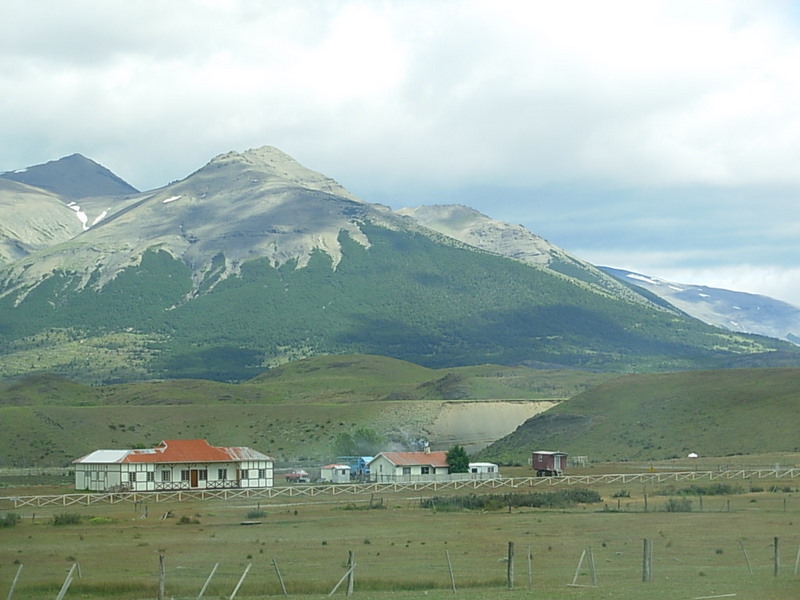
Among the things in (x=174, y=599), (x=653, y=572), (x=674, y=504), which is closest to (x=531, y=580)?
(x=653, y=572)

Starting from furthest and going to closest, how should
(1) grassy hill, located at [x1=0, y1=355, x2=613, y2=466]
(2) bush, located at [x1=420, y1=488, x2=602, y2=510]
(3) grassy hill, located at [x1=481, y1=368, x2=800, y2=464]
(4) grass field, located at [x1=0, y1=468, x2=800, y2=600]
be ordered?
(1) grassy hill, located at [x1=0, y1=355, x2=613, y2=466] < (3) grassy hill, located at [x1=481, y1=368, x2=800, y2=464] < (2) bush, located at [x1=420, y1=488, x2=602, y2=510] < (4) grass field, located at [x1=0, y1=468, x2=800, y2=600]

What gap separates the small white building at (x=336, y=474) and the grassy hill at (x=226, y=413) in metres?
26.2

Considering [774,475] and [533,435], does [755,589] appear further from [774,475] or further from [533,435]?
[533,435]

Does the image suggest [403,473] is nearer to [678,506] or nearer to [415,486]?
[415,486]

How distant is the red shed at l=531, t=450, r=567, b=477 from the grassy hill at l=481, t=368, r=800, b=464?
1895 centimetres

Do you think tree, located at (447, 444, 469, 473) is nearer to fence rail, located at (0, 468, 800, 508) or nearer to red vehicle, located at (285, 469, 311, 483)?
fence rail, located at (0, 468, 800, 508)

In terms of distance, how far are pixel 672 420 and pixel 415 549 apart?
83.6 m

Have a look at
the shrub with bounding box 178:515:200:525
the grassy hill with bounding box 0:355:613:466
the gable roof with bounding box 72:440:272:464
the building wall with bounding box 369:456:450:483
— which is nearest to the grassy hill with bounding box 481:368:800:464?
the grassy hill with bounding box 0:355:613:466

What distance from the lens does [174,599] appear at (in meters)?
28.6

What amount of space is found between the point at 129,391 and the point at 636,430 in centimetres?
8076

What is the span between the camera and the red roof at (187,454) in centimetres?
8906

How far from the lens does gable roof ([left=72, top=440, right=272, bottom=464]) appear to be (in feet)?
292

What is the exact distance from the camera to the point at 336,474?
3809 inches

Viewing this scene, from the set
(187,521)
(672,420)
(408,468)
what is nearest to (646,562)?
(187,521)
